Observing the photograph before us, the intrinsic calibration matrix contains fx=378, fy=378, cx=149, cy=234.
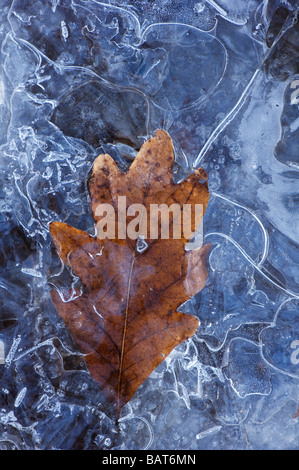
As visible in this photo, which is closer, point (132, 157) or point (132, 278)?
point (132, 278)

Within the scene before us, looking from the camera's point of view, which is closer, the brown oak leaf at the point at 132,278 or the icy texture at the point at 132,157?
the brown oak leaf at the point at 132,278

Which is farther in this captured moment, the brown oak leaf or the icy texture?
the icy texture

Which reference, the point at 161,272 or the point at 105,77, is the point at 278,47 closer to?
the point at 105,77

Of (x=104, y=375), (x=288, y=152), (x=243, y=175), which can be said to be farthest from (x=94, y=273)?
(x=288, y=152)
